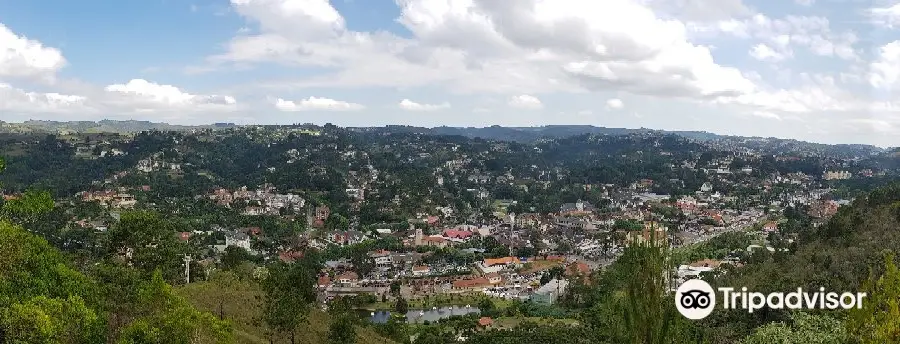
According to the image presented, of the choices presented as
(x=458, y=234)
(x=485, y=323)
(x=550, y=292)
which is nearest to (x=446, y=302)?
(x=550, y=292)

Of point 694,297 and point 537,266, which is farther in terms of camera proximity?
point 537,266

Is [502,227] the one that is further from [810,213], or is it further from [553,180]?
[553,180]

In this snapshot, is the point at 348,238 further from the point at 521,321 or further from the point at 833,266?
the point at 833,266

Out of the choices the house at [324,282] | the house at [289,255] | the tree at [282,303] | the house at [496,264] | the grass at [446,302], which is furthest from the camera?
the house at [496,264]

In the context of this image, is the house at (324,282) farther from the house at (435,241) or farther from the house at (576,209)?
the house at (576,209)

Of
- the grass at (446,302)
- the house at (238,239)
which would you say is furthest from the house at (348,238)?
the grass at (446,302)

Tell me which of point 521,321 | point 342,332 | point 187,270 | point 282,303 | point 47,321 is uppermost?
point 47,321

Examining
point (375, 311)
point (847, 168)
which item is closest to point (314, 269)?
point (375, 311)

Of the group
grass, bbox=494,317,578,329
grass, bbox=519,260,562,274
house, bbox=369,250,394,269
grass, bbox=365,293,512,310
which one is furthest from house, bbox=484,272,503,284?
grass, bbox=494,317,578,329

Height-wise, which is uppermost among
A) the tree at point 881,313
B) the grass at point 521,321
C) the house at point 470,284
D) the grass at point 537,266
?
the tree at point 881,313
